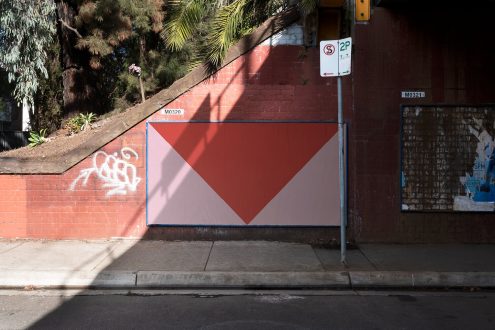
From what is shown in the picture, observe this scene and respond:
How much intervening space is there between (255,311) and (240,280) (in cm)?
115

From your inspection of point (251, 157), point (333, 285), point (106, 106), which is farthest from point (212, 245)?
point (106, 106)

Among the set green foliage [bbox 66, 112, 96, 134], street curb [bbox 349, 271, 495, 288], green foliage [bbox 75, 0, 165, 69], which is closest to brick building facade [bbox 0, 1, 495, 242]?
street curb [bbox 349, 271, 495, 288]

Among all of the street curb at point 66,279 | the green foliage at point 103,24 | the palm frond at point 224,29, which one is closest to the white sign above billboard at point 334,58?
the palm frond at point 224,29

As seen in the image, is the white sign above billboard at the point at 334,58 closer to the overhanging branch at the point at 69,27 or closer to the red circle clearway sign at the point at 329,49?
the red circle clearway sign at the point at 329,49

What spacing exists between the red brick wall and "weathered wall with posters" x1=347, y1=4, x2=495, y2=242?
2.61ft

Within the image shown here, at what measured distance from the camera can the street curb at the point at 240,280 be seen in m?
7.06

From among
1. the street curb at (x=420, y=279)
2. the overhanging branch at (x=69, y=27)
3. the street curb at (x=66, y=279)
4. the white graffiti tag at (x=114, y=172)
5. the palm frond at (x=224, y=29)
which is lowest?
the street curb at (x=420, y=279)

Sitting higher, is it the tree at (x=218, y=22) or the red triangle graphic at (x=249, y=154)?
the tree at (x=218, y=22)

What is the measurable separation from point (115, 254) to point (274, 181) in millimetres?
3125

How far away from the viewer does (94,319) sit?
5.66 meters

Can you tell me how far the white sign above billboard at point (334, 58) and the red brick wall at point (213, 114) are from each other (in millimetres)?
1735

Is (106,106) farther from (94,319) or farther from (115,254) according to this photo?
(94,319)

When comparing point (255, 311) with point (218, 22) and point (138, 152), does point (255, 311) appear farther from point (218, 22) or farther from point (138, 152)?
point (218, 22)

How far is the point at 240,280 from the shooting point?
7113mm
